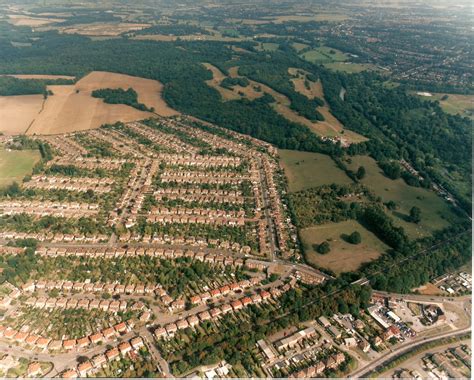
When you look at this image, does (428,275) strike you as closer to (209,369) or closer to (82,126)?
(209,369)

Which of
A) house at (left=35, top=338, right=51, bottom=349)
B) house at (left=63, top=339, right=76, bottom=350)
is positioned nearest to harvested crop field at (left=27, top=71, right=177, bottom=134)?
house at (left=35, top=338, right=51, bottom=349)

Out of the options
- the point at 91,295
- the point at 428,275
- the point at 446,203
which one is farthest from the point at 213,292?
the point at 446,203

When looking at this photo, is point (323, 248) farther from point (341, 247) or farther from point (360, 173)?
point (360, 173)

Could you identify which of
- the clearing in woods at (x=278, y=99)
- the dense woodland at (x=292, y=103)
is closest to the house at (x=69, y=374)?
the dense woodland at (x=292, y=103)

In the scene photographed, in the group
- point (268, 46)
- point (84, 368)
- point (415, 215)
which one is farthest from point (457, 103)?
point (84, 368)

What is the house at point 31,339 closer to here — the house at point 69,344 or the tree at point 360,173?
the house at point 69,344

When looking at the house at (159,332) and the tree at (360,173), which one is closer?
the house at (159,332)

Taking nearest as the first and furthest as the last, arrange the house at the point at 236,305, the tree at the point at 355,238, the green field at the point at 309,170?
the house at the point at 236,305
the tree at the point at 355,238
the green field at the point at 309,170
